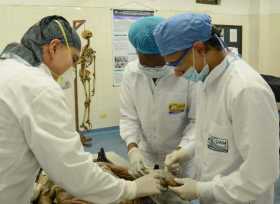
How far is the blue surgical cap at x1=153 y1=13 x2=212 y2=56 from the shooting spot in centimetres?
133

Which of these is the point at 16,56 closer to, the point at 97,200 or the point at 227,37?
the point at 97,200

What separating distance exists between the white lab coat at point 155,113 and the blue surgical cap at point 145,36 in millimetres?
192

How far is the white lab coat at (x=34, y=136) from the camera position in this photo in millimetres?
1138

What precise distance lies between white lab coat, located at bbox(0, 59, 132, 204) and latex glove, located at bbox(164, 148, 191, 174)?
1.77 ft

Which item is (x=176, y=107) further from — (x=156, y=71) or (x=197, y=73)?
(x=197, y=73)

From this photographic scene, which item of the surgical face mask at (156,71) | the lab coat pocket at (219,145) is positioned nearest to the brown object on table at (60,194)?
the lab coat pocket at (219,145)

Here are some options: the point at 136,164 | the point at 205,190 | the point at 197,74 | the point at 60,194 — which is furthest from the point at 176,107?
the point at 60,194

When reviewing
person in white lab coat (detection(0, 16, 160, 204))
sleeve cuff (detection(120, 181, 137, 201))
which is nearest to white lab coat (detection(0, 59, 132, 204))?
person in white lab coat (detection(0, 16, 160, 204))

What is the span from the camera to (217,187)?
4.37 feet

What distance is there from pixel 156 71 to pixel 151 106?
0.20m

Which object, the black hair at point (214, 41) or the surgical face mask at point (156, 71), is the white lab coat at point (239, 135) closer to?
the black hair at point (214, 41)

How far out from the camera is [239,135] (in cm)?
127

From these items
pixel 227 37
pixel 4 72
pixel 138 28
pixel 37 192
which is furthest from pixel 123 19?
pixel 4 72

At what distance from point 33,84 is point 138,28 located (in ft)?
2.54
